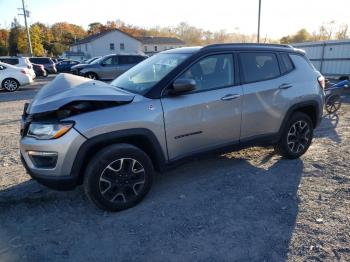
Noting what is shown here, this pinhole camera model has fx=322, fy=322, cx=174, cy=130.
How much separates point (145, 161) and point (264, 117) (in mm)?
1935

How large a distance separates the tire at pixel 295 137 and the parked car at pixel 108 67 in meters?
14.1

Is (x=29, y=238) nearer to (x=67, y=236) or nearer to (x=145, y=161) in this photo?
(x=67, y=236)

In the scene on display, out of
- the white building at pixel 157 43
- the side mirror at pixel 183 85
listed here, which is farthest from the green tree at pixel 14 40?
the side mirror at pixel 183 85

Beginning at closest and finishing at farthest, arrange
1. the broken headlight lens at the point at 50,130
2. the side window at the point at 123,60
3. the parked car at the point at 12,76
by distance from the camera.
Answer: the broken headlight lens at the point at 50,130 → the parked car at the point at 12,76 → the side window at the point at 123,60

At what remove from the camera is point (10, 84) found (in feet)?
51.5

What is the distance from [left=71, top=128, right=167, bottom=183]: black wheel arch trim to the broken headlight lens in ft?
0.79

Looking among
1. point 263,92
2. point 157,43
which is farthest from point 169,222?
point 157,43

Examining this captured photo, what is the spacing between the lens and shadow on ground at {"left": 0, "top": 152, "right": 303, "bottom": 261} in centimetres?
300

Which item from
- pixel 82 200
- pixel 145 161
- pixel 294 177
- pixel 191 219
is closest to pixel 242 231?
pixel 191 219

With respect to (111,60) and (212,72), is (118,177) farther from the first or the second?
(111,60)

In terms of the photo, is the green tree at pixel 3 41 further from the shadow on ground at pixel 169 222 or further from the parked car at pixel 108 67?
the shadow on ground at pixel 169 222

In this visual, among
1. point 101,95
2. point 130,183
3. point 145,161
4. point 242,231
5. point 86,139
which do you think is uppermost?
point 101,95

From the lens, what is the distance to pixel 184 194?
162 inches

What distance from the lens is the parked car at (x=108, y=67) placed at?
1791cm
